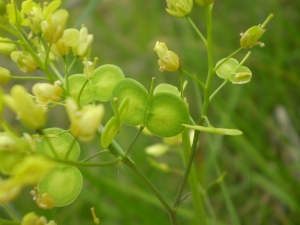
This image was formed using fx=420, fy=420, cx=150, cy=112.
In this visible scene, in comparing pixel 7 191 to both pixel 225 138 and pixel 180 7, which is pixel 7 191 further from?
pixel 225 138

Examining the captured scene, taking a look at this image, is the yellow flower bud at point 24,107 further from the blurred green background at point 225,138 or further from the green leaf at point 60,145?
the blurred green background at point 225,138

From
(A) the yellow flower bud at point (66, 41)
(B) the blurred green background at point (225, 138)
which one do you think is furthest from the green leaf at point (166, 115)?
(B) the blurred green background at point (225, 138)

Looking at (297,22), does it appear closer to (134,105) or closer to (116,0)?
(116,0)

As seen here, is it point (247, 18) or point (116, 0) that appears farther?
point (116, 0)

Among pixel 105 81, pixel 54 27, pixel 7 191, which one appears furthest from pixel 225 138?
pixel 7 191

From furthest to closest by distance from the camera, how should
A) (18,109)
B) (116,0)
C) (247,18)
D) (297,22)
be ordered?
(116,0)
(247,18)
(297,22)
(18,109)

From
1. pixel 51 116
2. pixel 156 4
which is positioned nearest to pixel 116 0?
pixel 156 4

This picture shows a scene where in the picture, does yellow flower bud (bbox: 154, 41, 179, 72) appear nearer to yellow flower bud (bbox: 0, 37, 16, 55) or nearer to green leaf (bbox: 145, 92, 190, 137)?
green leaf (bbox: 145, 92, 190, 137)

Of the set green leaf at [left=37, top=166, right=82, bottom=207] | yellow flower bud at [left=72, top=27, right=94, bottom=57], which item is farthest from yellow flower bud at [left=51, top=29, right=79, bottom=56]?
green leaf at [left=37, top=166, right=82, bottom=207]
